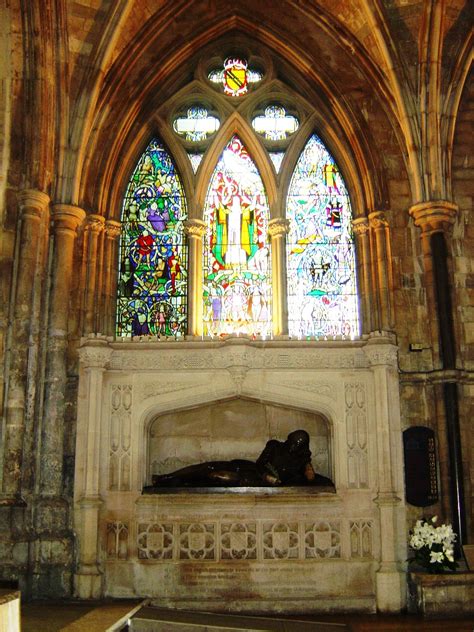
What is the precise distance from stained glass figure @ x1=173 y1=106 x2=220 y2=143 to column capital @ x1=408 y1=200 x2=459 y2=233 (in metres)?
3.53

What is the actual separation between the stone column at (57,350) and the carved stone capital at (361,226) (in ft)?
12.7

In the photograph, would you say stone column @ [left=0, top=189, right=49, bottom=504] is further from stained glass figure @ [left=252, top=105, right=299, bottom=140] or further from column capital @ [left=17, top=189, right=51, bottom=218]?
stained glass figure @ [left=252, top=105, right=299, bottom=140]

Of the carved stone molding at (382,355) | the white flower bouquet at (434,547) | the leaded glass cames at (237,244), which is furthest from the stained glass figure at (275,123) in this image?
the white flower bouquet at (434,547)

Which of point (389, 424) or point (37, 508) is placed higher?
point (389, 424)

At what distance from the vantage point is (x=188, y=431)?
10.2 metres

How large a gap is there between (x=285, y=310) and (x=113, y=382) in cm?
281

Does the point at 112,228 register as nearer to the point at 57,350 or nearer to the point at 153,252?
the point at 153,252

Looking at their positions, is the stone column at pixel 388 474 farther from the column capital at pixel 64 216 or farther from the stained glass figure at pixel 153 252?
the column capital at pixel 64 216

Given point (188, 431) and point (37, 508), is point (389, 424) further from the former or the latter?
point (37, 508)

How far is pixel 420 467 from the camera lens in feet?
31.3

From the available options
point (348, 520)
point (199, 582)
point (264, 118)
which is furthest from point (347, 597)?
point (264, 118)

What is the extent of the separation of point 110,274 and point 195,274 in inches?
48.4

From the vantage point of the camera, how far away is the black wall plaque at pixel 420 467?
9469 mm

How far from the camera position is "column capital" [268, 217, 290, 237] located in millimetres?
11305
